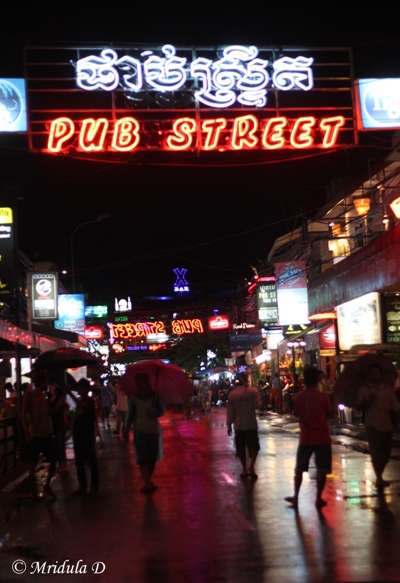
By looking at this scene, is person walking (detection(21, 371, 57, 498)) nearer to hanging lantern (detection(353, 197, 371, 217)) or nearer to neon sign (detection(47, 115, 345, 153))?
neon sign (detection(47, 115, 345, 153))

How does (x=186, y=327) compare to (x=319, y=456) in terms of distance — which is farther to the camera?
(x=186, y=327)

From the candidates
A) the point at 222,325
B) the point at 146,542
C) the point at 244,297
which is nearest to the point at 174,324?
the point at 222,325

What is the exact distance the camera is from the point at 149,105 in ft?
63.5

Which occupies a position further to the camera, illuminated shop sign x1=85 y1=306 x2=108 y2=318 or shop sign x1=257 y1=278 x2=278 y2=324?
illuminated shop sign x1=85 y1=306 x2=108 y2=318

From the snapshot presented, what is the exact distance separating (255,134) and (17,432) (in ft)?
30.3

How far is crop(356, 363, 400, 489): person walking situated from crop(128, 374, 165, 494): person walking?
338cm

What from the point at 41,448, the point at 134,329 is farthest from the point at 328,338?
the point at 134,329

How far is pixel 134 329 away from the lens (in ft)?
222

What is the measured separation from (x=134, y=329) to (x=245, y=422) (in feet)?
177

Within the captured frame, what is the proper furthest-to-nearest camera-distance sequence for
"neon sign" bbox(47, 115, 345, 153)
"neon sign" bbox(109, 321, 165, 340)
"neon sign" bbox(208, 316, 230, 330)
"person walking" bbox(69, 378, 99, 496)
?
"neon sign" bbox(109, 321, 165, 340) < "neon sign" bbox(208, 316, 230, 330) < "neon sign" bbox(47, 115, 345, 153) < "person walking" bbox(69, 378, 99, 496)

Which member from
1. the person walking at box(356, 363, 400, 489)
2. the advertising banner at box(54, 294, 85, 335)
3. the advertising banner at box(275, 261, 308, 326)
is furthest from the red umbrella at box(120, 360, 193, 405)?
the advertising banner at box(54, 294, 85, 335)

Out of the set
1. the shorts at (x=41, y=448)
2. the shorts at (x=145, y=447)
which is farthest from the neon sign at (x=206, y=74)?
the shorts at (x=145, y=447)

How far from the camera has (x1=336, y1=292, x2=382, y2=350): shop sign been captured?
25.4 meters

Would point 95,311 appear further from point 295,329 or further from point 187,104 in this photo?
point 187,104
